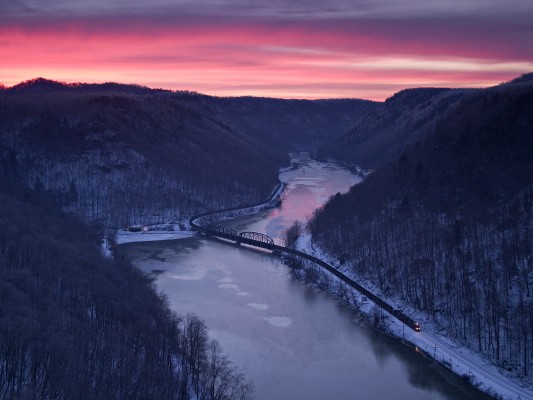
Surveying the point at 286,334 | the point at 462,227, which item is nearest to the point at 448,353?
the point at 286,334

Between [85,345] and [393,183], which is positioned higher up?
[393,183]

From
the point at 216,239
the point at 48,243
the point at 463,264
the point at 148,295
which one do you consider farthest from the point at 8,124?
the point at 463,264

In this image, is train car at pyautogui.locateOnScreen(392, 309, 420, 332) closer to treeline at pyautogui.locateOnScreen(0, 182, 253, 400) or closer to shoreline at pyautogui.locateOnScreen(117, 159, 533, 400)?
shoreline at pyautogui.locateOnScreen(117, 159, 533, 400)

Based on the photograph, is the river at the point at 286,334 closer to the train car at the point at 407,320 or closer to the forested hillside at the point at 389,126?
the train car at the point at 407,320

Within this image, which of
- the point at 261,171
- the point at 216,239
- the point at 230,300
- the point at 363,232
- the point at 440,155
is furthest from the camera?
the point at 261,171

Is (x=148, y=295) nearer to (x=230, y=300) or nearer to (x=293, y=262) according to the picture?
(x=230, y=300)

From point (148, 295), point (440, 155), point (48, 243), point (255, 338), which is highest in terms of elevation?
point (440, 155)
